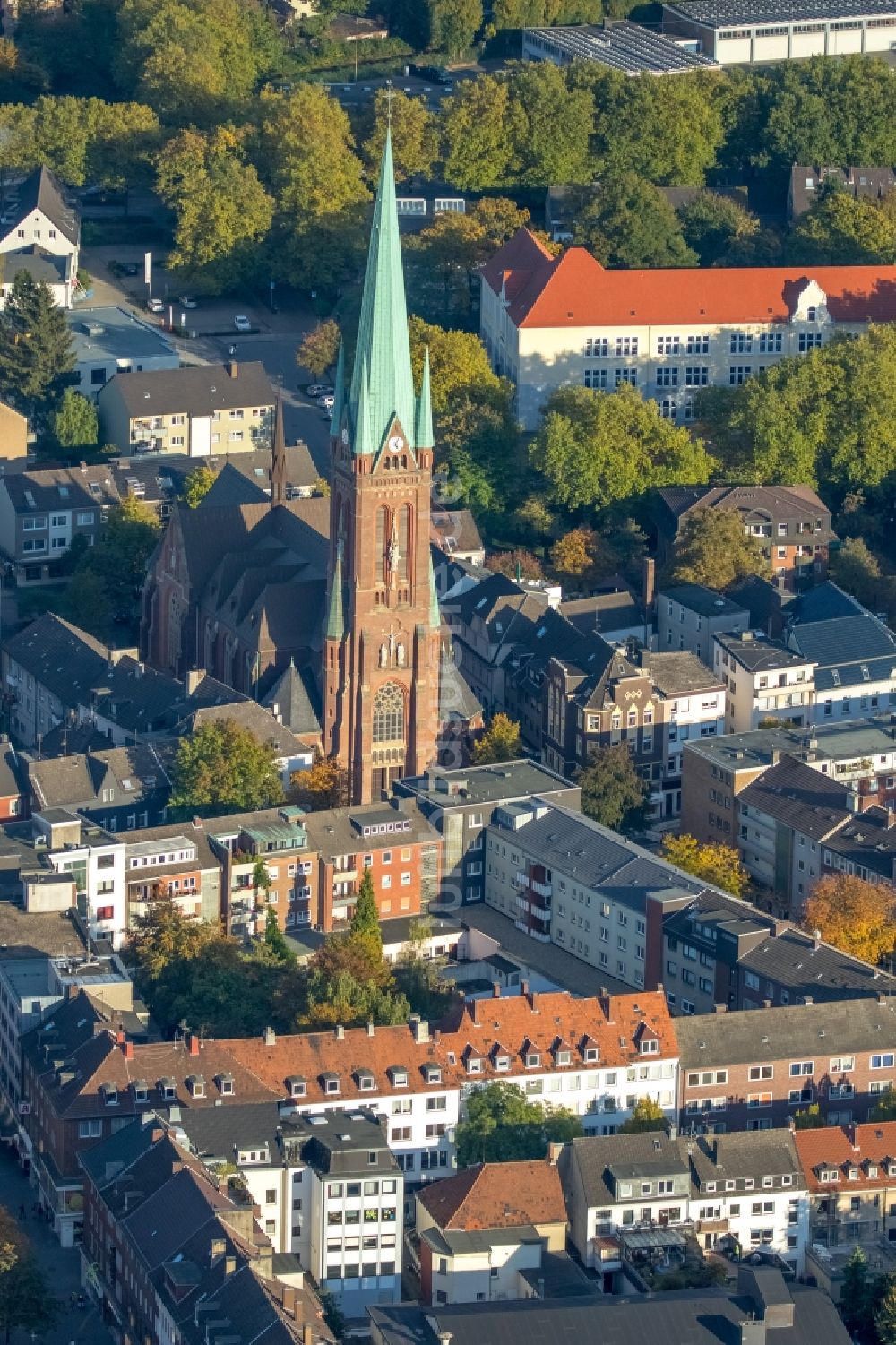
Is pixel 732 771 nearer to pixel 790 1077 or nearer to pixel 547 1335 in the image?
pixel 790 1077

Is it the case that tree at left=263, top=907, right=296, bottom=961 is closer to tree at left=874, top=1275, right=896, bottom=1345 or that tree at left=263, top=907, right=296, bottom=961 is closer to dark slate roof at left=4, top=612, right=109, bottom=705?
dark slate roof at left=4, top=612, right=109, bottom=705

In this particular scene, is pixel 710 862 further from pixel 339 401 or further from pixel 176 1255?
pixel 176 1255

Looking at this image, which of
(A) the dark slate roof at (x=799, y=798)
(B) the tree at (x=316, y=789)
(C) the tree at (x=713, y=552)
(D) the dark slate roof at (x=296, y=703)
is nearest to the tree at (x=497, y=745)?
(D) the dark slate roof at (x=296, y=703)

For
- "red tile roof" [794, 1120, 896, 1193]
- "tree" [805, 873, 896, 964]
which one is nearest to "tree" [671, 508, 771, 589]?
"tree" [805, 873, 896, 964]

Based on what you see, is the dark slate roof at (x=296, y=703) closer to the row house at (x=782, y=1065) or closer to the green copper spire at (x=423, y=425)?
the green copper spire at (x=423, y=425)

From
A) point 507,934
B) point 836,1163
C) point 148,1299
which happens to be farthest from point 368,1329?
point 507,934
